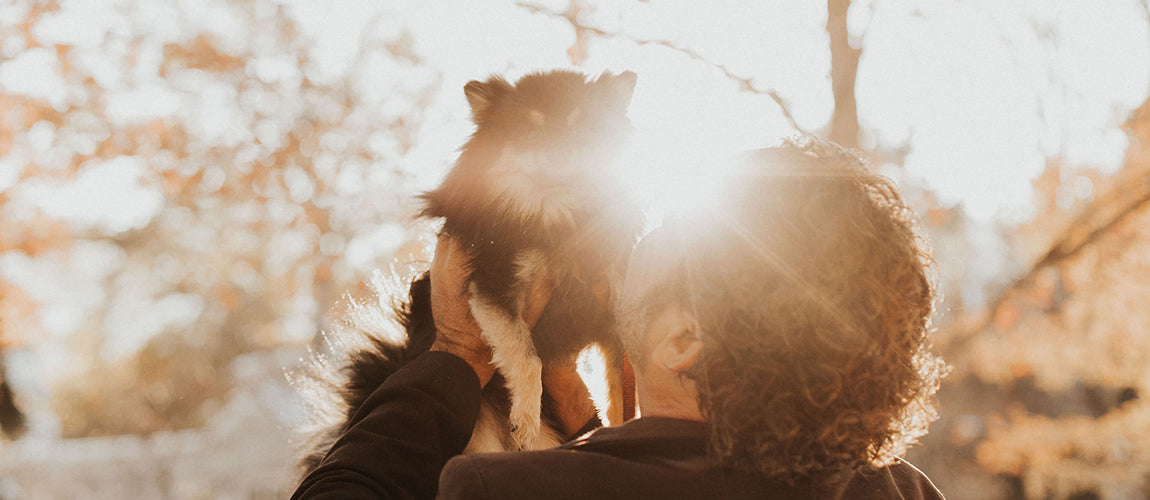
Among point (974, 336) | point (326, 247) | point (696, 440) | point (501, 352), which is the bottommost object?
point (326, 247)

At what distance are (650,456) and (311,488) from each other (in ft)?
2.60

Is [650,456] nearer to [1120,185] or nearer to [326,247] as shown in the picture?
[1120,185]

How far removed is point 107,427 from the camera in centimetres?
2198

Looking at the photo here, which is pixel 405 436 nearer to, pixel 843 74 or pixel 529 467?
pixel 529 467

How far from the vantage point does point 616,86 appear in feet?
11.2

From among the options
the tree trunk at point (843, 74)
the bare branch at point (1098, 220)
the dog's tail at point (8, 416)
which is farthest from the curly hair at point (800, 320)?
the dog's tail at point (8, 416)

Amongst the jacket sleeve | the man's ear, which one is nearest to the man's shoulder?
the man's ear

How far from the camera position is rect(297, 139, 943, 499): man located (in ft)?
4.24

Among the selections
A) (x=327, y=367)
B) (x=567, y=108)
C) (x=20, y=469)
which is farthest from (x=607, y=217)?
(x=20, y=469)

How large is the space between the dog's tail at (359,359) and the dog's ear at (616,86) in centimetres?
113

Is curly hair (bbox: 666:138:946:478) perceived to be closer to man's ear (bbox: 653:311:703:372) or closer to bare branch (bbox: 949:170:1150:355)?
man's ear (bbox: 653:311:703:372)

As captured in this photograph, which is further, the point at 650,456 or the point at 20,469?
the point at 20,469

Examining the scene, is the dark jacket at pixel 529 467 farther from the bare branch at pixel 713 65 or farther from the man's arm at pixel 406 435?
the bare branch at pixel 713 65

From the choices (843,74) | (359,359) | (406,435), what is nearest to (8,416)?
(359,359)
